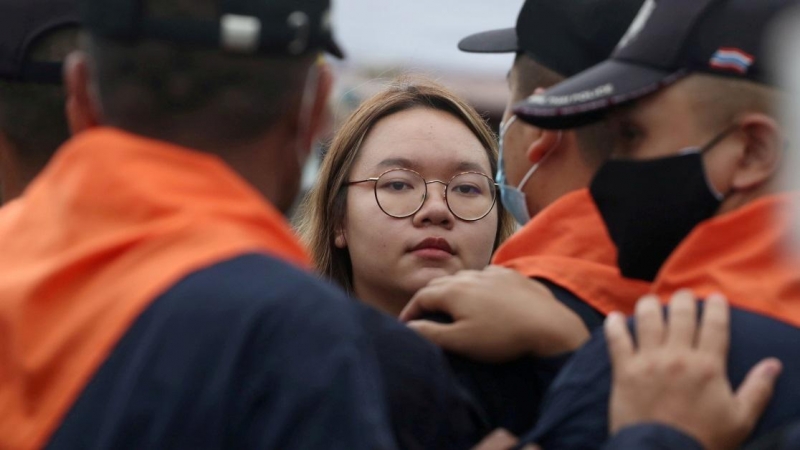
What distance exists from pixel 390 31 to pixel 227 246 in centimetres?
1032

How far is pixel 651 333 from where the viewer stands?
2109 millimetres

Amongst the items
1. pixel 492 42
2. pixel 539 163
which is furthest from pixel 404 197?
pixel 539 163

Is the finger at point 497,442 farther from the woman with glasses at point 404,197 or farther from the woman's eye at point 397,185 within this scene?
the woman's eye at point 397,185

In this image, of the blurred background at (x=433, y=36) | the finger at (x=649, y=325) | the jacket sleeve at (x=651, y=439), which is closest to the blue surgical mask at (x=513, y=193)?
the finger at (x=649, y=325)

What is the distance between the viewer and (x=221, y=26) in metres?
1.84

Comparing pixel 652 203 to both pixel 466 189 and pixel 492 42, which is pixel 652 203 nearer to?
pixel 492 42

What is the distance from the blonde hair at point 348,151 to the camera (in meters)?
3.79

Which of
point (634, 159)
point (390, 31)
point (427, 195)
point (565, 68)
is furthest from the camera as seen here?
point (390, 31)

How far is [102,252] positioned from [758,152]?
1228mm

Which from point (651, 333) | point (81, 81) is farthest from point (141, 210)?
point (651, 333)

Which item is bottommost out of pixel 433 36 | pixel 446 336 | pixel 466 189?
pixel 433 36

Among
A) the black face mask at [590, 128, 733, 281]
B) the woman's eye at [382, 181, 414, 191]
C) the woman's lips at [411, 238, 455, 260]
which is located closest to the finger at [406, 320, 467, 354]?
the black face mask at [590, 128, 733, 281]

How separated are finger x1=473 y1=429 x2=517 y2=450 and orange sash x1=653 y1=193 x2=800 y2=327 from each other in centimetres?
42

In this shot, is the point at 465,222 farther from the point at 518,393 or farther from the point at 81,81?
the point at 81,81
